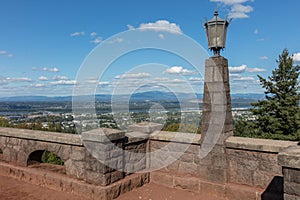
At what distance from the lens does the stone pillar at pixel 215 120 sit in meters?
4.09

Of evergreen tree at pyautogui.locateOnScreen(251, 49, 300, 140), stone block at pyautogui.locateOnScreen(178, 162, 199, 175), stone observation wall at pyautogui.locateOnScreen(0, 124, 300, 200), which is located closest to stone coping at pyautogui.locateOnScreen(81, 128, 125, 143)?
stone observation wall at pyautogui.locateOnScreen(0, 124, 300, 200)

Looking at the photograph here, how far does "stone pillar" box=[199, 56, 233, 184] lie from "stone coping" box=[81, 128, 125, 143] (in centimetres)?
149

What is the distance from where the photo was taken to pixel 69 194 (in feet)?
14.0

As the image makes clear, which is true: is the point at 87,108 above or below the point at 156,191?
above

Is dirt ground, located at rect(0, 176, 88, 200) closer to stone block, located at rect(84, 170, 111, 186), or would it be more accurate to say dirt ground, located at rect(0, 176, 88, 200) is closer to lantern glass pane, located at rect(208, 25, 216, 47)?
stone block, located at rect(84, 170, 111, 186)

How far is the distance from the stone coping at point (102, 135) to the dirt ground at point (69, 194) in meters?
1.00

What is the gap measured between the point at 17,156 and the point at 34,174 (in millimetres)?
Answer: 871

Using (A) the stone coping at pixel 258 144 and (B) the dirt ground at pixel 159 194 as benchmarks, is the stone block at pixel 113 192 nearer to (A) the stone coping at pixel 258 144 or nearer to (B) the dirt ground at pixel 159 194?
(B) the dirt ground at pixel 159 194

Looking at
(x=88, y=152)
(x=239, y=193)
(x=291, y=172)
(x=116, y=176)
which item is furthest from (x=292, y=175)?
(x=88, y=152)

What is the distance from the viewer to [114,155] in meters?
4.22

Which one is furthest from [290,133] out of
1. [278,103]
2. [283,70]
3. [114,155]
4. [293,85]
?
[114,155]

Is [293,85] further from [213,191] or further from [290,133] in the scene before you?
[213,191]

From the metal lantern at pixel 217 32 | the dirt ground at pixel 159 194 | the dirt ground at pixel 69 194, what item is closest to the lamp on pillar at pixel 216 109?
the metal lantern at pixel 217 32

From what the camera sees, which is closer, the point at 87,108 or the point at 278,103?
the point at 87,108
